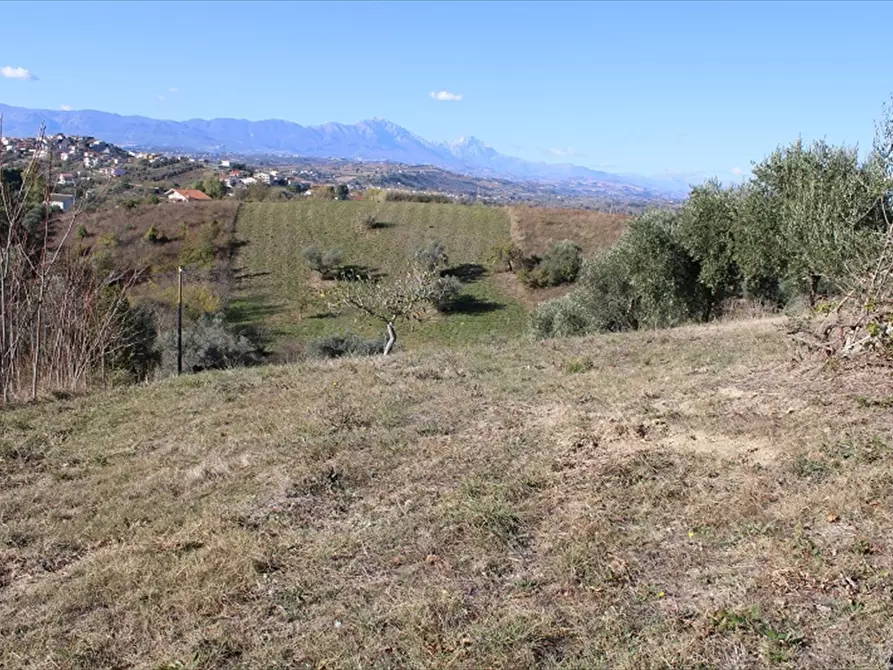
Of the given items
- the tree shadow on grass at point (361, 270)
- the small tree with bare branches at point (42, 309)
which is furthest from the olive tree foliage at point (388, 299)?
the tree shadow on grass at point (361, 270)

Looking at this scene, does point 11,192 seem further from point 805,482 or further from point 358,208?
point 358,208

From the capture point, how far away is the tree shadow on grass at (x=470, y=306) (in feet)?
140

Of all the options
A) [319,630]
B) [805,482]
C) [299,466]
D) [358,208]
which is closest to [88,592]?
[319,630]

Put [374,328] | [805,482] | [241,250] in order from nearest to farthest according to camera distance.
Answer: [805,482]
[374,328]
[241,250]

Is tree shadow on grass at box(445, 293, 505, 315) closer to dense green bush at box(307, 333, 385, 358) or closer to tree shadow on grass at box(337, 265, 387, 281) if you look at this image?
tree shadow on grass at box(337, 265, 387, 281)

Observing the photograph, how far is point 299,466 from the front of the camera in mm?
6750

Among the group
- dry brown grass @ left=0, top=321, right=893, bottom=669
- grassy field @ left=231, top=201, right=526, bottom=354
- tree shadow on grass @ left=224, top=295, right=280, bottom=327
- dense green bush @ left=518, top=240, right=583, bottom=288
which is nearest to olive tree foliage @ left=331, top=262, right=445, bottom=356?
dry brown grass @ left=0, top=321, right=893, bottom=669

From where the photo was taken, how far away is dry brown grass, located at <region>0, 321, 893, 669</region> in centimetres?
367

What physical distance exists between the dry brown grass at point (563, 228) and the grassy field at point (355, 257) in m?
1.67

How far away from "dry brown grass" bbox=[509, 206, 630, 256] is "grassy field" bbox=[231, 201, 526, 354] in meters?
1.67

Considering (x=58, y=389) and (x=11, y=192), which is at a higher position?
(x=11, y=192)

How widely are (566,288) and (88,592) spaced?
43493 millimetres

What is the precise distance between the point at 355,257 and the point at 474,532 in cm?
4777

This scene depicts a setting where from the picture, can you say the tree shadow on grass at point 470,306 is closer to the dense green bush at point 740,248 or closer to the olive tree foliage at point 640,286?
the dense green bush at point 740,248
